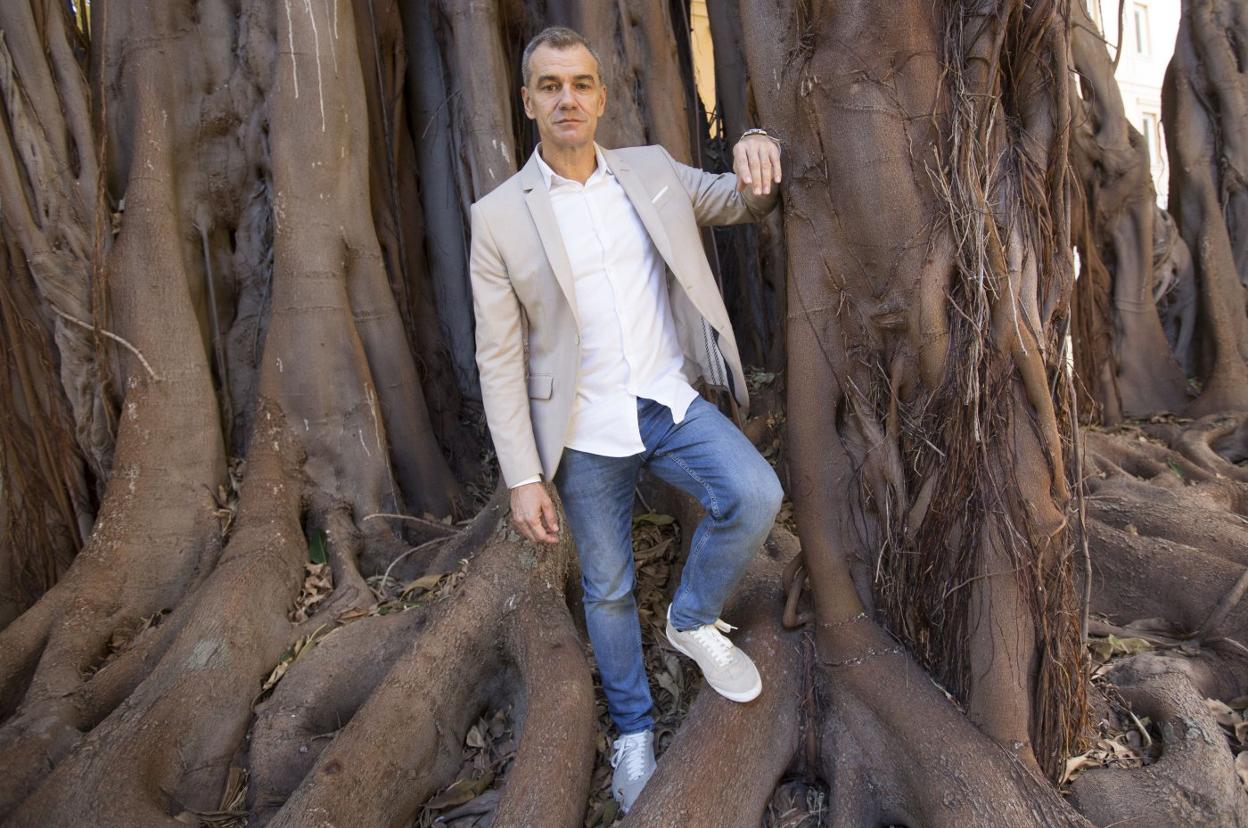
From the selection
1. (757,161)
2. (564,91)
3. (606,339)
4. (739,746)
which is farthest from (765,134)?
(739,746)

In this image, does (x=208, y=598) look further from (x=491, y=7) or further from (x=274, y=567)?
(x=491, y=7)

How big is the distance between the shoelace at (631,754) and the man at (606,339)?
28 centimetres

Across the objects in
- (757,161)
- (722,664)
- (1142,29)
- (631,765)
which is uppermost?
(1142,29)

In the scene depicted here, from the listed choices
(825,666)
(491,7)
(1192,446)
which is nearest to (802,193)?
(825,666)

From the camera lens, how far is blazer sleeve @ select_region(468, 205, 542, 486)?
2.09m

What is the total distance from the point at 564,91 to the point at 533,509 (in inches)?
37.2

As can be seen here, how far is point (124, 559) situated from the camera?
3033 mm

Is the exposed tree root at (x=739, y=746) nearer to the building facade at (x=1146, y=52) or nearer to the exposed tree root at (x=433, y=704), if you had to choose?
the exposed tree root at (x=433, y=704)

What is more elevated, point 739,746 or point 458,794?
point 739,746

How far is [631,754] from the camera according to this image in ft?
7.54

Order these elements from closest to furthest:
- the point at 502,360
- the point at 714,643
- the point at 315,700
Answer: the point at 502,360 < the point at 714,643 < the point at 315,700

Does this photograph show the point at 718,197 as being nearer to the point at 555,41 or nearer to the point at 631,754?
the point at 555,41

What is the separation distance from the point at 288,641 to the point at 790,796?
1.57m

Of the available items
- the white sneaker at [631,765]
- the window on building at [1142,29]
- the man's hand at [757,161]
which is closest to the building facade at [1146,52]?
the window on building at [1142,29]
